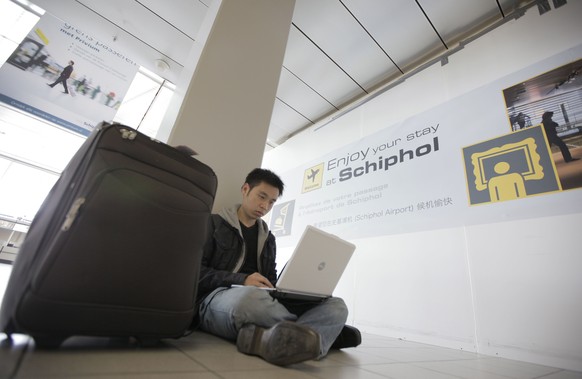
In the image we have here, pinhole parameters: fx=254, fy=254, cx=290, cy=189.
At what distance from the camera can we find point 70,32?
2723 millimetres

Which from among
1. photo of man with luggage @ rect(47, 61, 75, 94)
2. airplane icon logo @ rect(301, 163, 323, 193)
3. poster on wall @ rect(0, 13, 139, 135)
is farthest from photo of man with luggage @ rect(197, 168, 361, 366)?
photo of man with luggage @ rect(47, 61, 75, 94)

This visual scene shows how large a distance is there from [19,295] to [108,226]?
0.61ft

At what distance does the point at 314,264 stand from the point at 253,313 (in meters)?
0.31

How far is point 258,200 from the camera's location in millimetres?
1301

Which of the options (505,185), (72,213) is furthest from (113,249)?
(505,185)

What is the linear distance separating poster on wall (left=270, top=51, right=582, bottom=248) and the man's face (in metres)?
1.40

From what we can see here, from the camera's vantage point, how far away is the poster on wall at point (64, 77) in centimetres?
243

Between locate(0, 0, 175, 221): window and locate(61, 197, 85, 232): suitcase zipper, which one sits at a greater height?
locate(0, 0, 175, 221): window

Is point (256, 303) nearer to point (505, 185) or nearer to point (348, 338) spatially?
point (348, 338)

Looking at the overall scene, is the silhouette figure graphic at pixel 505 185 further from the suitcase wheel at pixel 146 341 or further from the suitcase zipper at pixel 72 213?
the suitcase zipper at pixel 72 213

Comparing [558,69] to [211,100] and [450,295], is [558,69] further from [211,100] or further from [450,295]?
[211,100]

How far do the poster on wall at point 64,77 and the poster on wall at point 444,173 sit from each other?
257 cm

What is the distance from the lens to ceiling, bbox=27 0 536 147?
237 centimetres

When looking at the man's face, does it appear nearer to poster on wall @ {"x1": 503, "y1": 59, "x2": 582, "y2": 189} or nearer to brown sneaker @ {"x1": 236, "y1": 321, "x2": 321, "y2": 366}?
brown sneaker @ {"x1": 236, "y1": 321, "x2": 321, "y2": 366}
